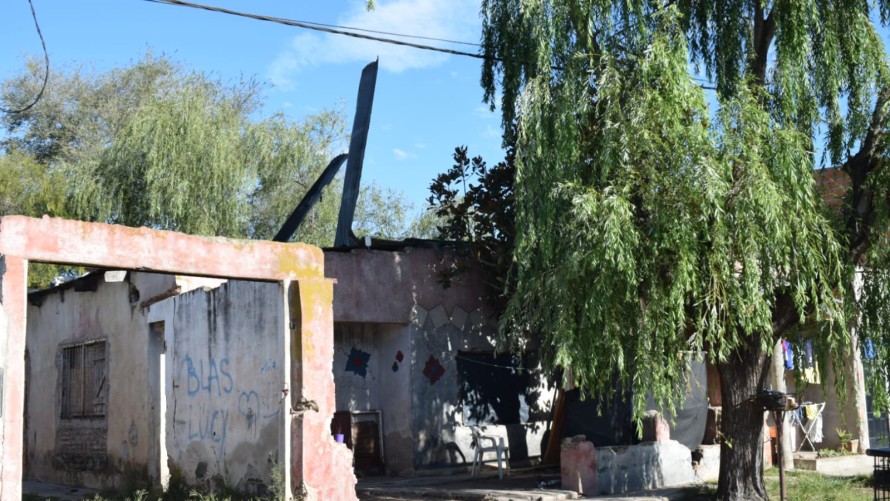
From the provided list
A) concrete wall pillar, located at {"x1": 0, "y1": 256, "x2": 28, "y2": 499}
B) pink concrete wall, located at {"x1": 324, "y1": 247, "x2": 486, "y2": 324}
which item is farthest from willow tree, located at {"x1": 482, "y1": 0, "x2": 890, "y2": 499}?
concrete wall pillar, located at {"x1": 0, "y1": 256, "x2": 28, "y2": 499}

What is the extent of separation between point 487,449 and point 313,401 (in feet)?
16.5

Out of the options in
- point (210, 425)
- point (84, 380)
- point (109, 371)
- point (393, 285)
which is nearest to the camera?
point (210, 425)

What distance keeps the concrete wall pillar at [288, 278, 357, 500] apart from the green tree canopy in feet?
37.9

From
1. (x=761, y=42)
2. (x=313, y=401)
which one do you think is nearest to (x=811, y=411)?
(x=761, y=42)

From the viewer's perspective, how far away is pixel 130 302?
49.0 ft

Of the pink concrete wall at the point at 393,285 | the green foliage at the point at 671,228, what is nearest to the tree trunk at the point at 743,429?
the green foliage at the point at 671,228

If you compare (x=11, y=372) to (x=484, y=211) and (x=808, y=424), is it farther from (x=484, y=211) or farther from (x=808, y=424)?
(x=808, y=424)

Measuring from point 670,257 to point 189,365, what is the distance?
719 cm

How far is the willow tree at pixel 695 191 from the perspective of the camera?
971 cm

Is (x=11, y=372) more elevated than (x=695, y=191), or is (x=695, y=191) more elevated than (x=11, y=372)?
(x=695, y=191)

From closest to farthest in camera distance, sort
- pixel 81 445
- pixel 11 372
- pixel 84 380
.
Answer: pixel 11 372
pixel 81 445
pixel 84 380

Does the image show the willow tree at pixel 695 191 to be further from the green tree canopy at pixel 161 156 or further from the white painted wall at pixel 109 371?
the green tree canopy at pixel 161 156

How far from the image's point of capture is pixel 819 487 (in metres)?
12.6

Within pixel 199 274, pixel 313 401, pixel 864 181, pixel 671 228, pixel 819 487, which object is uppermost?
pixel 864 181
